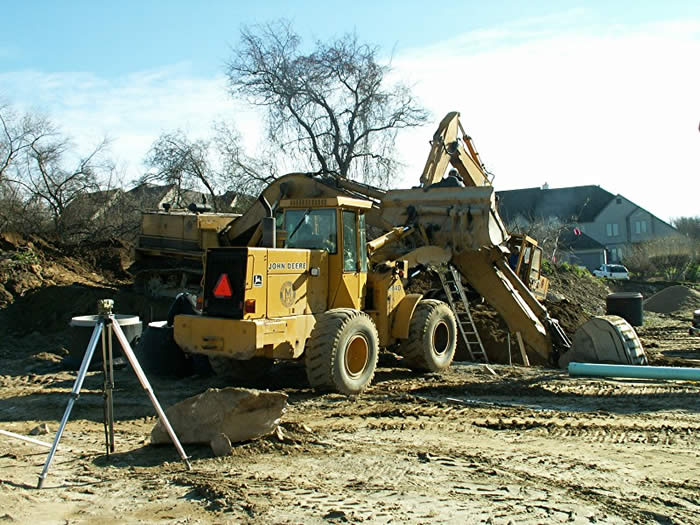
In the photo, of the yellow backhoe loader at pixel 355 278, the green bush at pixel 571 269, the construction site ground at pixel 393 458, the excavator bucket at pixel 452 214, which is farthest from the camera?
the green bush at pixel 571 269

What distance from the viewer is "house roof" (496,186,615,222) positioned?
54.1 m

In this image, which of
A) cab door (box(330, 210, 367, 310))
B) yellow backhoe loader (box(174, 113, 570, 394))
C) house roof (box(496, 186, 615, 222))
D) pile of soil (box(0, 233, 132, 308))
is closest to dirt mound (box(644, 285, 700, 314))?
yellow backhoe loader (box(174, 113, 570, 394))

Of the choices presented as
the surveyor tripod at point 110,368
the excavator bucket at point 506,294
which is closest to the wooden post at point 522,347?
the excavator bucket at point 506,294

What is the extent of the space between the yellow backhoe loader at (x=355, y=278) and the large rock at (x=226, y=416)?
174cm

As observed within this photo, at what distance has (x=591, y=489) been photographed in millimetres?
5008

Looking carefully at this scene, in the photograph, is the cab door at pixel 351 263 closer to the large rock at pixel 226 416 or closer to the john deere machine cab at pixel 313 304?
the john deere machine cab at pixel 313 304

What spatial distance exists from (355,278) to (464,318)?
452cm

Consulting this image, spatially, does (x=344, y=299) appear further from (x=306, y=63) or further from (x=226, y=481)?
(x=306, y=63)

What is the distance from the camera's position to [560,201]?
56.2 meters

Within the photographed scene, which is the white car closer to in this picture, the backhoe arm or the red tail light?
the backhoe arm

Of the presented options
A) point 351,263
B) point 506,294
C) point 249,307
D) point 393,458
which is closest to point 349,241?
point 351,263

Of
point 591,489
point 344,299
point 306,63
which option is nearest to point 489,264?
point 344,299

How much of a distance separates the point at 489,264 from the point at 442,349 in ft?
6.39

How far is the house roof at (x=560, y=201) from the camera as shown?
54.1 meters
